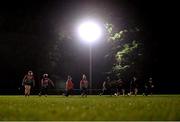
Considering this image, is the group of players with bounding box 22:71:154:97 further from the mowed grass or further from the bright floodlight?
the mowed grass

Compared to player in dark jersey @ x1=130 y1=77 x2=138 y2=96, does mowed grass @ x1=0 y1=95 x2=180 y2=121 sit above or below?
below

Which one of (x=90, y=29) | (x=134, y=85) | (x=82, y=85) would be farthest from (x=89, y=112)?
(x=90, y=29)

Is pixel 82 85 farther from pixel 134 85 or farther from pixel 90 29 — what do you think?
pixel 90 29

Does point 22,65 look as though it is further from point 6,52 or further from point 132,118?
point 132,118

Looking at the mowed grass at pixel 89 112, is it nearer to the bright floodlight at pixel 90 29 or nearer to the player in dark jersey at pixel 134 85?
the player in dark jersey at pixel 134 85

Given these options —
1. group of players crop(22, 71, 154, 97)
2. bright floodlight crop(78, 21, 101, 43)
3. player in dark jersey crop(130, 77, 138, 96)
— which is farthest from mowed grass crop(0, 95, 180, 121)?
bright floodlight crop(78, 21, 101, 43)

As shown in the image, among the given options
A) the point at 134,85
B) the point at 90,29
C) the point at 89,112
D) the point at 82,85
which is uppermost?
the point at 90,29

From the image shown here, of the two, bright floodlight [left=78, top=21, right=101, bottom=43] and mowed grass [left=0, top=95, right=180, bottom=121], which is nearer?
mowed grass [left=0, top=95, right=180, bottom=121]

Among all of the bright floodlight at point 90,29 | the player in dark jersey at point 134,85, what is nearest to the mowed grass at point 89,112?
the player in dark jersey at point 134,85

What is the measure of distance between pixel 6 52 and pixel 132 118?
4450 centimetres

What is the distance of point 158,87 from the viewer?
5138 centimetres

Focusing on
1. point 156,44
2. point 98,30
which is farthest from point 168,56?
point 98,30

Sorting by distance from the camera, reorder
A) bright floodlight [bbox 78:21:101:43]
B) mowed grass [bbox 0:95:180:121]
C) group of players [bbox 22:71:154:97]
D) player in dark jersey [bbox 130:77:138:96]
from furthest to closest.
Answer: bright floodlight [bbox 78:21:101:43] → player in dark jersey [bbox 130:77:138:96] → group of players [bbox 22:71:154:97] → mowed grass [bbox 0:95:180:121]

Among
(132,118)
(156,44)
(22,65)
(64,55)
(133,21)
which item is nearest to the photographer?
(132,118)
